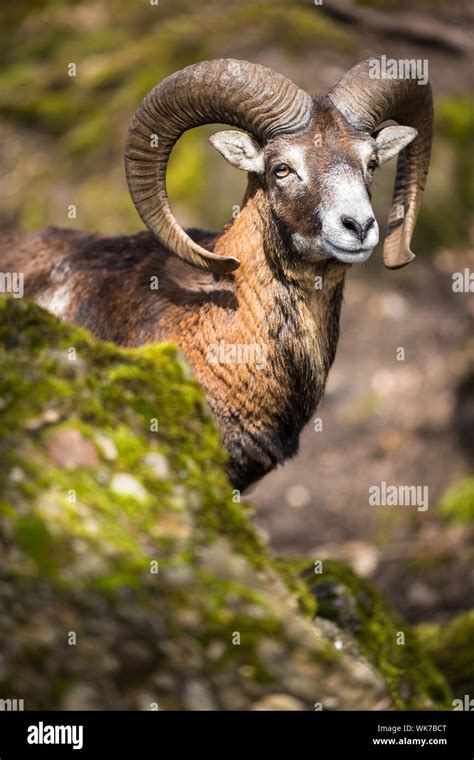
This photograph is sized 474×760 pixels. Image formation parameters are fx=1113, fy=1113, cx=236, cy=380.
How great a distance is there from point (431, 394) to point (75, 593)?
48.7 ft

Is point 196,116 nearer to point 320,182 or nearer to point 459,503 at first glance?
point 320,182

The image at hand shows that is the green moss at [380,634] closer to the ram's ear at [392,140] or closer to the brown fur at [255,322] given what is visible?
the brown fur at [255,322]

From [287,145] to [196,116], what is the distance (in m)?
0.90

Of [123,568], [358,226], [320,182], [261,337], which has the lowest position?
[123,568]

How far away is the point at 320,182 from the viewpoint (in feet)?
28.4

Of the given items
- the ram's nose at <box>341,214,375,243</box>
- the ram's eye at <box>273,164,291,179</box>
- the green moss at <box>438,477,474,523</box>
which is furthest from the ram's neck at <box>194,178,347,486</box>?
the green moss at <box>438,477,474,523</box>

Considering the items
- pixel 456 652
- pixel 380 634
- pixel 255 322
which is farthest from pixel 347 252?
pixel 456 652

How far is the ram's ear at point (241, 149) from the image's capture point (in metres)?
9.25

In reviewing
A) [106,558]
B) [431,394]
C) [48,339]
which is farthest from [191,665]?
[431,394]

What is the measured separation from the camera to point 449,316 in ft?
68.5

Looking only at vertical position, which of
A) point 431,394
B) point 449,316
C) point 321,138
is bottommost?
point 431,394

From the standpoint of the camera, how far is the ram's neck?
9.18 m

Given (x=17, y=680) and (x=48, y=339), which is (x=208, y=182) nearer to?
(x=48, y=339)

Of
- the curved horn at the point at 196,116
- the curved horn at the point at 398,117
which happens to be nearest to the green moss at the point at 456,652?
the curved horn at the point at 398,117
